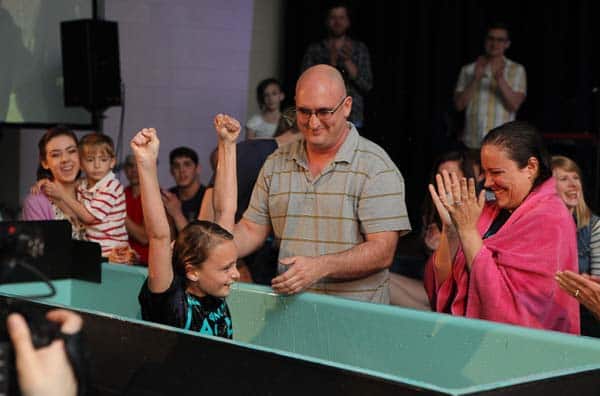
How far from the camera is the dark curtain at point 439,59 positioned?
7.32 m

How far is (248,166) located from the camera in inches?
165

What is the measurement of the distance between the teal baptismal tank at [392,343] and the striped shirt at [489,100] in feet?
10.7

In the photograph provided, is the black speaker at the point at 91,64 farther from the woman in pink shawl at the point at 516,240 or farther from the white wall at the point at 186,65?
the woman in pink shawl at the point at 516,240

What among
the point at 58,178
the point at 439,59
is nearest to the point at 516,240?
the point at 58,178

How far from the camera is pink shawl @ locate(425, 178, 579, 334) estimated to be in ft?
10.8

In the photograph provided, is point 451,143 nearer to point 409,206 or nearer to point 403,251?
point 409,206

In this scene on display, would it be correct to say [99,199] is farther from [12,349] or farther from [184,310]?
[12,349]

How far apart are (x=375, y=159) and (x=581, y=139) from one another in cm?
332

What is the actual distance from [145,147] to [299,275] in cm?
68

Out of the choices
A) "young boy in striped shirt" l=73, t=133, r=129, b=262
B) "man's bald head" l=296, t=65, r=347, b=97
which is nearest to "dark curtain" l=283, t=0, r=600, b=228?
"young boy in striped shirt" l=73, t=133, r=129, b=262

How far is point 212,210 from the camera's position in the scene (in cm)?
409

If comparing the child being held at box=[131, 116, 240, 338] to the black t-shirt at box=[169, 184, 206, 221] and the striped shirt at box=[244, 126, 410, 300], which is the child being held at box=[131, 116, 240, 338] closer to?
the striped shirt at box=[244, 126, 410, 300]

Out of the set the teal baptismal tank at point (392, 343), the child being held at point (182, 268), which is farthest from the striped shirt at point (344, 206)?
the child being held at point (182, 268)

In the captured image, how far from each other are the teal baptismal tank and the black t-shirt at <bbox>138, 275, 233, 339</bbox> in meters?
0.09
